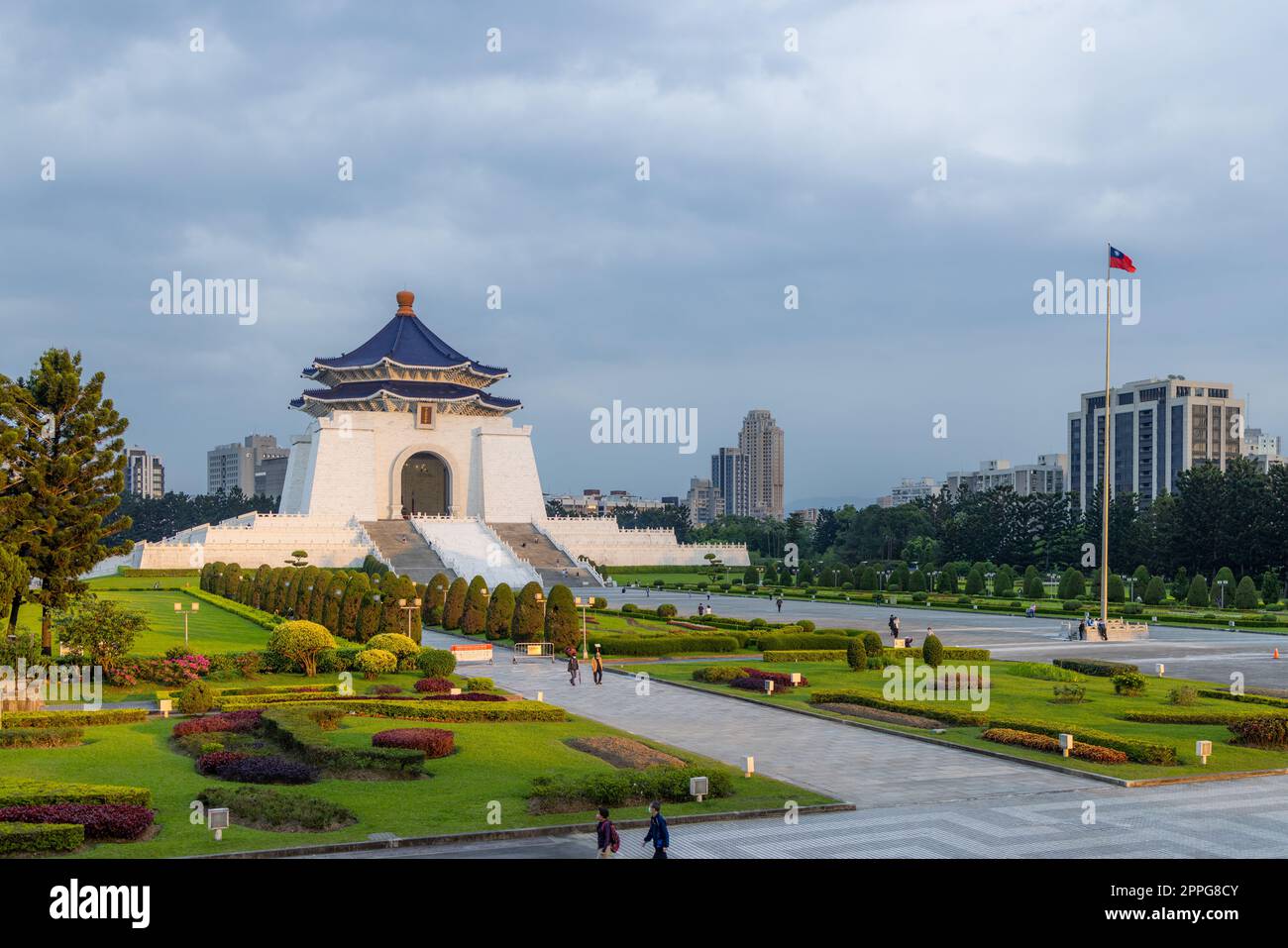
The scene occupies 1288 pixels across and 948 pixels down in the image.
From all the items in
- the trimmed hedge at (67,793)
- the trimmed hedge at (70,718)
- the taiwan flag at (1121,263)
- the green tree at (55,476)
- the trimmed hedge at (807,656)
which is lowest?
the trimmed hedge at (807,656)

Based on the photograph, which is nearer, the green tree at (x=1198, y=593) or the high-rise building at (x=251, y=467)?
the green tree at (x=1198, y=593)

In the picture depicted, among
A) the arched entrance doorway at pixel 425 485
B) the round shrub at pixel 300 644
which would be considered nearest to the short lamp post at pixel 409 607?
the round shrub at pixel 300 644

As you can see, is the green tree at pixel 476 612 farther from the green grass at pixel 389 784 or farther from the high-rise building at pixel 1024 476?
the high-rise building at pixel 1024 476

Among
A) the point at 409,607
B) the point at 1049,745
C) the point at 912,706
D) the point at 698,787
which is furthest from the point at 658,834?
the point at 409,607

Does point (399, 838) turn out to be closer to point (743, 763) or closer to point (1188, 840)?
point (743, 763)

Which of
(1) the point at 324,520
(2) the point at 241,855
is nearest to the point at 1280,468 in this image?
(1) the point at 324,520

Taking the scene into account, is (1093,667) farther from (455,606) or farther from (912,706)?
(455,606)

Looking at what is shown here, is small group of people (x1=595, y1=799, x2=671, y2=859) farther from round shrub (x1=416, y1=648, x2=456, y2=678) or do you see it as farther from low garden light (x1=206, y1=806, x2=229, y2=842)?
round shrub (x1=416, y1=648, x2=456, y2=678)
